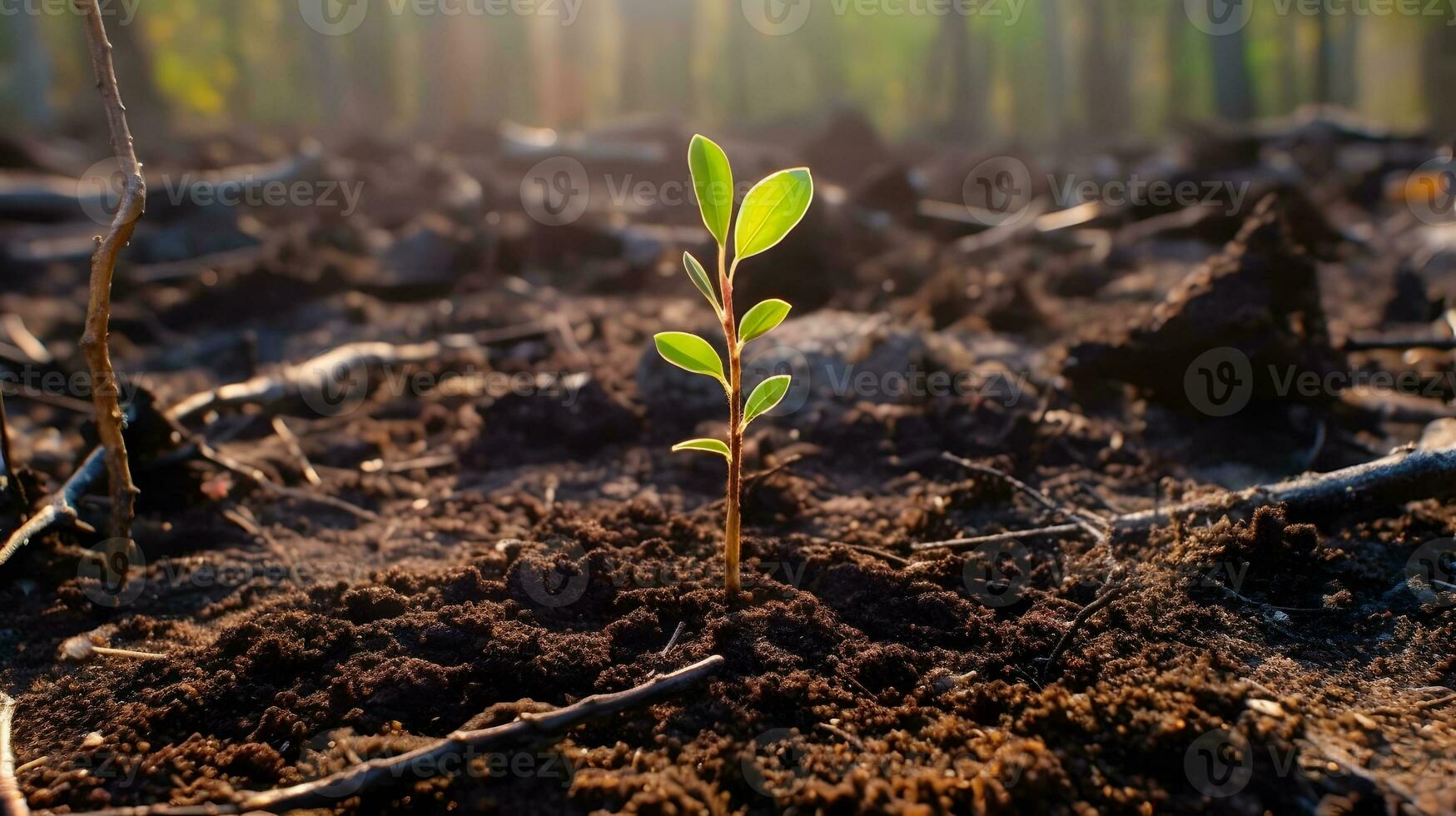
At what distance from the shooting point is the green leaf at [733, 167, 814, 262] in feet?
5.67

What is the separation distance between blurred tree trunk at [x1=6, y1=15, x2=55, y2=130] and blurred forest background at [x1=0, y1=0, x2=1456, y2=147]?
0.04 metres

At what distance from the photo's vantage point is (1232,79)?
1461 cm

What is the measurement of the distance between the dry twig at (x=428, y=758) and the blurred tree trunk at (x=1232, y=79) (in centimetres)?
1594

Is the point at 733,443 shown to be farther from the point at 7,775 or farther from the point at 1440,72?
the point at 1440,72

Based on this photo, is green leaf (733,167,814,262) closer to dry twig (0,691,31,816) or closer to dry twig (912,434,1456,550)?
dry twig (912,434,1456,550)

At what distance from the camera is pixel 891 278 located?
564 centimetres

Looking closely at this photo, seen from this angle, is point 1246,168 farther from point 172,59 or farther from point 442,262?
point 172,59

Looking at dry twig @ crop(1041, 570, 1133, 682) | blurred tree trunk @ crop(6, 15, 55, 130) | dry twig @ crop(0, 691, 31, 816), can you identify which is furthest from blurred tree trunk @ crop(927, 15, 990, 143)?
dry twig @ crop(0, 691, 31, 816)

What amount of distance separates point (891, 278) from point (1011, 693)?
161 inches

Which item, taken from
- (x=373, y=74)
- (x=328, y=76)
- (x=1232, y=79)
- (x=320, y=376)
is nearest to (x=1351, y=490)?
(x=320, y=376)

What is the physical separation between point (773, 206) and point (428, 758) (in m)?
1.20

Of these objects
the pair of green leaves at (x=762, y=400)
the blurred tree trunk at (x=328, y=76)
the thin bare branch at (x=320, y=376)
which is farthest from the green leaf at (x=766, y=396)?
the blurred tree trunk at (x=328, y=76)

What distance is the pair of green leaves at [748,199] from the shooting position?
170cm

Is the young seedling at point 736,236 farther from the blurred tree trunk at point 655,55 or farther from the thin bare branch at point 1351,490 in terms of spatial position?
the blurred tree trunk at point 655,55
